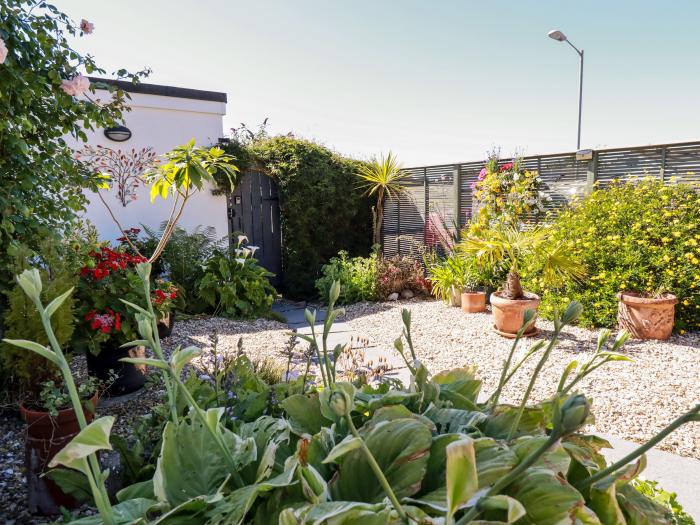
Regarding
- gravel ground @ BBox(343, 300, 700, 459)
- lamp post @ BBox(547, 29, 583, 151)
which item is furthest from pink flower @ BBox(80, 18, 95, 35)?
lamp post @ BBox(547, 29, 583, 151)

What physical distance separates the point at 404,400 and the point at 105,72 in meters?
2.96

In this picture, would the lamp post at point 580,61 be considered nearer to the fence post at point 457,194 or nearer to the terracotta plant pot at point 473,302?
the fence post at point 457,194

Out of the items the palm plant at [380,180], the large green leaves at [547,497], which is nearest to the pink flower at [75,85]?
the large green leaves at [547,497]

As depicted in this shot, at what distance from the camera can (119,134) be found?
554 cm

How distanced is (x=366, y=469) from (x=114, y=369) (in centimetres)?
276

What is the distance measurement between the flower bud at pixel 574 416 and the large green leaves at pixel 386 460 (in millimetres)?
254

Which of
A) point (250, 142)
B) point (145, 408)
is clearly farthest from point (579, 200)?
point (145, 408)

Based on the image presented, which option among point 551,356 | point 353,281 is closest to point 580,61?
point 353,281

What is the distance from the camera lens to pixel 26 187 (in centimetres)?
235

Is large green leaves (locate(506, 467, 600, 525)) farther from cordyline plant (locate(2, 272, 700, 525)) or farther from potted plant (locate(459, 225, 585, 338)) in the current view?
potted plant (locate(459, 225, 585, 338))

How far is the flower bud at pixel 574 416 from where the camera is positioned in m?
0.30

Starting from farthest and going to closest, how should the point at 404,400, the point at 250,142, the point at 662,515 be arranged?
the point at 250,142 → the point at 404,400 → the point at 662,515

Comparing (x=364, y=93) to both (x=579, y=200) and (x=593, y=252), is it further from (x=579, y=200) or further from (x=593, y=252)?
(x=593, y=252)

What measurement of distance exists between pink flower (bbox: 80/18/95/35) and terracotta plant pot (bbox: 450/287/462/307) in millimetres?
4742
